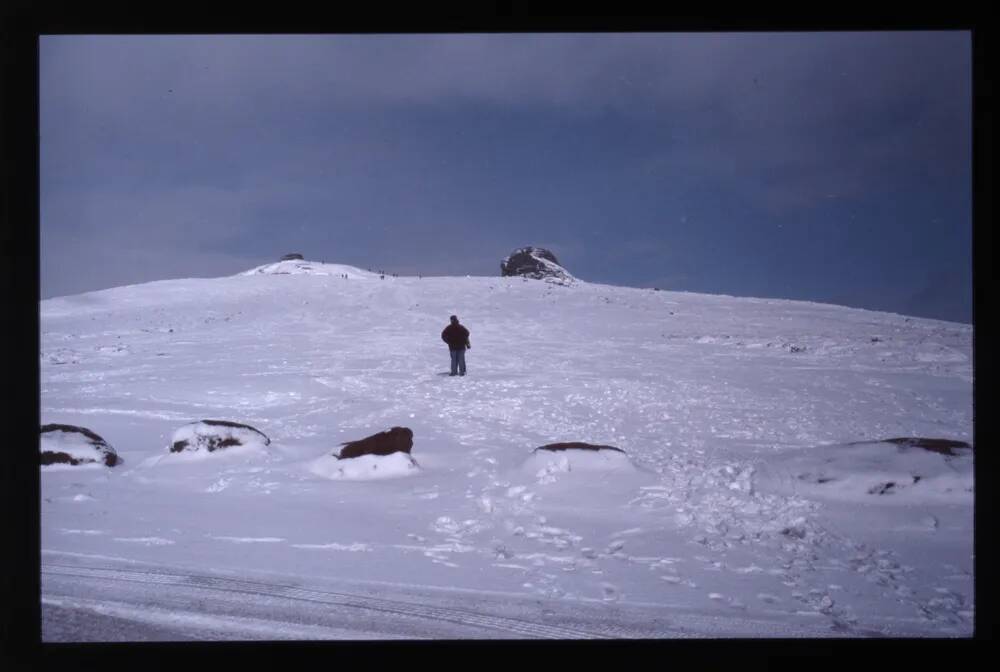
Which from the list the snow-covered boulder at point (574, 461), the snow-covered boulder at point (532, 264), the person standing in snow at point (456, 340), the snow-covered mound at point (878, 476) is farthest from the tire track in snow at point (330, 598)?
the snow-covered boulder at point (532, 264)

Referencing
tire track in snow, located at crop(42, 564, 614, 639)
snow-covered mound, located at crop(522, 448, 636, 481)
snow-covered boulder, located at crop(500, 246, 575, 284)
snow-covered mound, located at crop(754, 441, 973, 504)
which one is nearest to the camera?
tire track in snow, located at crop(42, 564, 614, 639)

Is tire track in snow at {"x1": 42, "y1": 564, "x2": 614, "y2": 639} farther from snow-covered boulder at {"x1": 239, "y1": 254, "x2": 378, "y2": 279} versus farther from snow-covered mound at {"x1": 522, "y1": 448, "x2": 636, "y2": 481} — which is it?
snow-covered boulder at {"x1": 239, "y1": 254, "x2": 378, "y2": 279}

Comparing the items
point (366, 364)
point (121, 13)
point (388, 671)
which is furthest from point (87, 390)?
point (388, 671)

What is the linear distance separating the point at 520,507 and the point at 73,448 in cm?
512

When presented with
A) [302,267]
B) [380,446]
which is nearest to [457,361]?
[380,446]

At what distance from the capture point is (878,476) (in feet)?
17.2

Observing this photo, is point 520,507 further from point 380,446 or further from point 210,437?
point 210,437

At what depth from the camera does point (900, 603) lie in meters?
3.86

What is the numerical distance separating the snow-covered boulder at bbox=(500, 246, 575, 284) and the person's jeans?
3120 cm

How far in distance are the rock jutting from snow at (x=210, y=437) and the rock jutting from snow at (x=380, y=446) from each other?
133 cm

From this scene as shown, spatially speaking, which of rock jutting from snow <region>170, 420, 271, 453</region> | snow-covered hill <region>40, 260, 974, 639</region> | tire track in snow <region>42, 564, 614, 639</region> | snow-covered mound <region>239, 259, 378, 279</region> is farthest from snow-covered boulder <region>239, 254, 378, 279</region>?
tire track in snow <region>42, 564, 614, 639</region>

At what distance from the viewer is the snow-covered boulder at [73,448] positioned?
20.3 ft

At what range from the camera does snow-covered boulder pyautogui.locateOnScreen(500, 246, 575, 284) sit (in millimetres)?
43250

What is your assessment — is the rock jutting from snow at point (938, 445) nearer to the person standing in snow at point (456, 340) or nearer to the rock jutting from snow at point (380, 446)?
the rock jutting from snow at point (380, 446)
